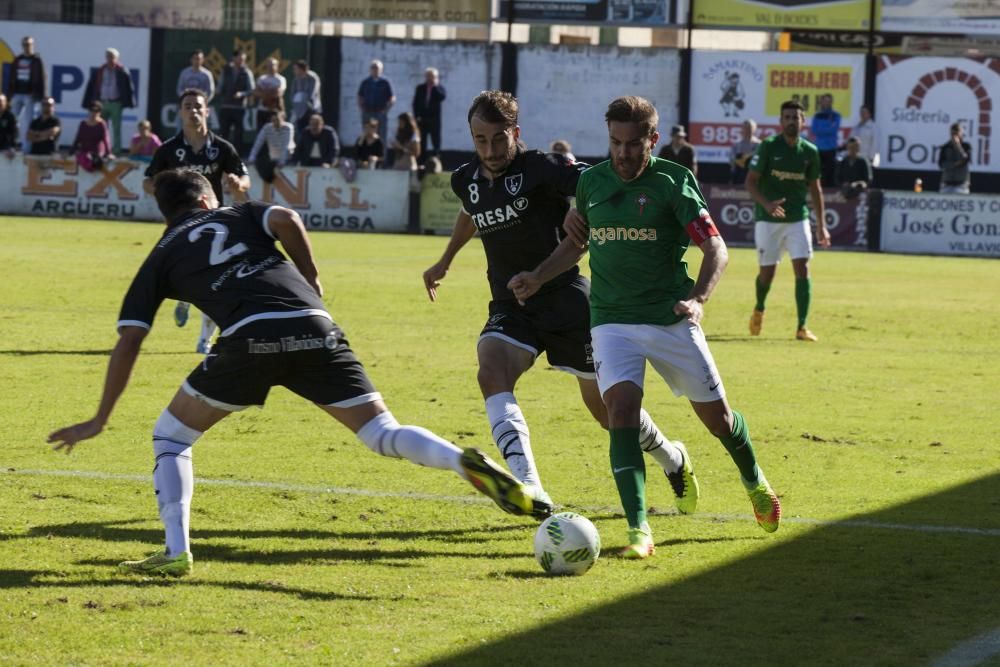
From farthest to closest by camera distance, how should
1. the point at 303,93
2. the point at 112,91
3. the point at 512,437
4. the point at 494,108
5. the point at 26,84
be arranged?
the point at 112,91 < the point at 26,84 < the point at 303,93 < the point at 494,108 < the point at 512,437

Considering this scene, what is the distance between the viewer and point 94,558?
22.4 feet

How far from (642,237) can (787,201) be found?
9801 millimetres

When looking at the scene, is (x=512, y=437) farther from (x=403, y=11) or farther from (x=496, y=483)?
(x=403, y=11)

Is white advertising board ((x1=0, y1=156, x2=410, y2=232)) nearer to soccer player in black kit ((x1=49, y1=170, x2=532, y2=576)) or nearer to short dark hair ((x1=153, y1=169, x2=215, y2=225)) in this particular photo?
short dark hair ((x1=153, y1=169, x2=215, y2=225))

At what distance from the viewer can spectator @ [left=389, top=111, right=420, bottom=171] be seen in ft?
108

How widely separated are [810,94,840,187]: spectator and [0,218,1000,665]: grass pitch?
19196mm

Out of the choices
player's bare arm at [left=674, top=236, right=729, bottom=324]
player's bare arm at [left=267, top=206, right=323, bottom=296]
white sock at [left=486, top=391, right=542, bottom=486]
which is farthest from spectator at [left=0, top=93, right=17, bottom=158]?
player's bare arm at [left=674, top=236, right=729, bottom=324]

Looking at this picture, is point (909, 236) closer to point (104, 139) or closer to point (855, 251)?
point (855, 251)

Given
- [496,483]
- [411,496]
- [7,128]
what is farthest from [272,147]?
[496,483]

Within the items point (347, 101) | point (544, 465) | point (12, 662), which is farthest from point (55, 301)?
point (347, 101)

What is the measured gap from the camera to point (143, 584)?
6.38m

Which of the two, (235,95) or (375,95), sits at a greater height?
(375,95)

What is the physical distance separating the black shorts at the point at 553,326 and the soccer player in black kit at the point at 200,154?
20.1 feet

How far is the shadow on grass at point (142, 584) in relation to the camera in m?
6.29
